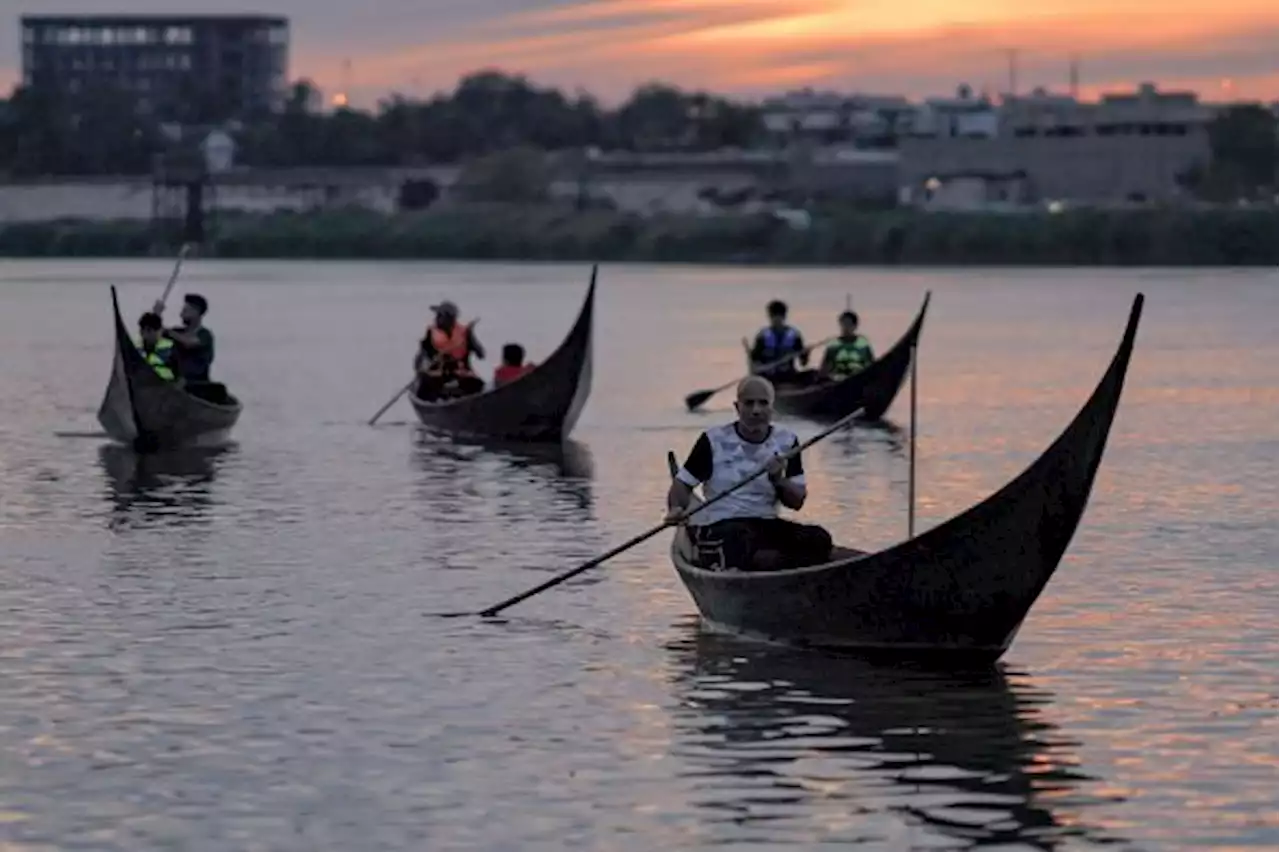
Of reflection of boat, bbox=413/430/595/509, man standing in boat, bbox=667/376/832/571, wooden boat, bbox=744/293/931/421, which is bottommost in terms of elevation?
reflection of boat, bbox=413/430/595/509

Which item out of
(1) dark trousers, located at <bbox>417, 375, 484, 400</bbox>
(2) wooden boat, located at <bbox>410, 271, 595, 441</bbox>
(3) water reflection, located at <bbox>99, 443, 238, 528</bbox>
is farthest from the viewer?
(1) dark trousers, located at <bbox>417, 375, 484, 400</bbox>

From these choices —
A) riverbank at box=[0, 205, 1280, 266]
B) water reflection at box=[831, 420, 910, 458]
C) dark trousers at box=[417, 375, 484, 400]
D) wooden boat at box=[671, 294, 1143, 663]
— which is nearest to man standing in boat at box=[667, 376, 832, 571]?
wooden boat at box=[671, 294, 1143, 663]

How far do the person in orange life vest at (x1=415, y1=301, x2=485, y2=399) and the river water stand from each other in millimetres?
732

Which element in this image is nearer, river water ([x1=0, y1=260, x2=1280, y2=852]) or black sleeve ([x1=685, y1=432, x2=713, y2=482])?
river water ([x1=0, y1=260, x2=1280, y2=852])

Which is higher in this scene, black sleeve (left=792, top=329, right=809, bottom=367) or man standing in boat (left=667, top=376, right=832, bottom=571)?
man standing in boat (left=667, top=376, right=832, bottom=571)

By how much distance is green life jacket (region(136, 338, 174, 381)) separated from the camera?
29.6 metres

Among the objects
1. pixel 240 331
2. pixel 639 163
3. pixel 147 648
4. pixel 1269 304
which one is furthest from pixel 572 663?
pixel 639 163

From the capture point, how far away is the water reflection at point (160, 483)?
24672 millimetres

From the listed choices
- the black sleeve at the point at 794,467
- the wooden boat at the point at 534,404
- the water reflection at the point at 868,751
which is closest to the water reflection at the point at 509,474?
the wooden boat at the point at 534,404

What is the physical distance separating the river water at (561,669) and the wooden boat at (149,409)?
33cm

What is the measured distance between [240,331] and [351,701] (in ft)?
186

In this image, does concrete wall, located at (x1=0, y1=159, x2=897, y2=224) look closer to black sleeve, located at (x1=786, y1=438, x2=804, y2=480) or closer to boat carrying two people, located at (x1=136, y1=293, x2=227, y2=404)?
boat carrying two people, located at (x1=136, y1=293, x2=227, y2=404)

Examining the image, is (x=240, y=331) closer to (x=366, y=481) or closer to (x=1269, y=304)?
(x=1269, y=304)

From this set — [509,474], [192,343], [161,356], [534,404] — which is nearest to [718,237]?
[534,404]
